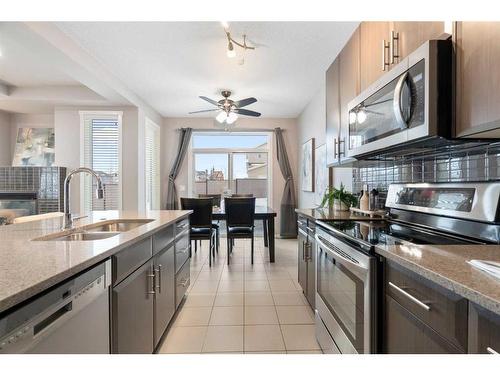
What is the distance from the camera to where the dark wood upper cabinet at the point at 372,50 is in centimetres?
156

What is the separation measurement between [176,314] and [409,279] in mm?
2005

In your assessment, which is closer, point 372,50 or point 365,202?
point 372,50

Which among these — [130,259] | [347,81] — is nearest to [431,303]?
[130,259]

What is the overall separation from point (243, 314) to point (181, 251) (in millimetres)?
785

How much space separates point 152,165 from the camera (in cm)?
529

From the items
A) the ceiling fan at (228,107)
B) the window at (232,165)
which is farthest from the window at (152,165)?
the ceiling fan at (228,107)

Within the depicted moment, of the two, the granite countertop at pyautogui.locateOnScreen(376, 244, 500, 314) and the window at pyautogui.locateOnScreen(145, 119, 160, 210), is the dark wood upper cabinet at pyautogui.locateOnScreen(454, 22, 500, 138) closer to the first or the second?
the granite countertop at pyautogui.locateOnScreen(376, 244, 500, 314)

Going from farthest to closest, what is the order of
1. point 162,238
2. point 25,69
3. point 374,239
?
1. point 25,69
2. point 162,238
3. point 374,239

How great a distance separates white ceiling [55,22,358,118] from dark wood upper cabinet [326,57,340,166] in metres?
0.43

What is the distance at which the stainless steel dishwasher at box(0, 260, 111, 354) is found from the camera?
640 mm

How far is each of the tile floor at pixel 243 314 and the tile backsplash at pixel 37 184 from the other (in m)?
2.89

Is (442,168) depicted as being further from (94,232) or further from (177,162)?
(177,162)

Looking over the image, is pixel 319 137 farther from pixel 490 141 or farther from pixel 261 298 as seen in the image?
pixel 490 141

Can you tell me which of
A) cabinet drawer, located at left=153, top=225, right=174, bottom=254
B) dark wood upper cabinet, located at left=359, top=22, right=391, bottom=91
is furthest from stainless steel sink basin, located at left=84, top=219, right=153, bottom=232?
dark wood upper cabinet, located at left=359, top=22, right=391, bottom=91
